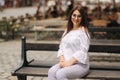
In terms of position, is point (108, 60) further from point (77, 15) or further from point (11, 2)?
point (11, 2)

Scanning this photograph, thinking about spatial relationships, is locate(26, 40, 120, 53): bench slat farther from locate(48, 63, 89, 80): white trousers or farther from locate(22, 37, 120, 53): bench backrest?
locate(48, 63, 89, 80): white trousers

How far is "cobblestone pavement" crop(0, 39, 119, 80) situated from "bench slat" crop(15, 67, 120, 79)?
178 cm

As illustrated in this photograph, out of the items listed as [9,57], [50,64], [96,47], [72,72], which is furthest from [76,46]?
[9,57]

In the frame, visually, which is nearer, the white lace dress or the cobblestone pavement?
the white lace dress

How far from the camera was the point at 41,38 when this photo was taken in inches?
649

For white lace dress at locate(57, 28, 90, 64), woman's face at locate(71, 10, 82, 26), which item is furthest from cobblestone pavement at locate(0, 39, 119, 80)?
woman's face at locate(71, 10, 82, 26)

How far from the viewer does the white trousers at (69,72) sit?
20.3 ft

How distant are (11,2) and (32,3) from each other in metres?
5.99

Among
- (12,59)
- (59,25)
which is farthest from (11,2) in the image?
(12,59)

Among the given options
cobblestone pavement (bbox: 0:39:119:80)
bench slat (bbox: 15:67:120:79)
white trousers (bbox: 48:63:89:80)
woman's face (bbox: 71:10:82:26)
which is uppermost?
woman's face (bbox: 71:10:82:26)

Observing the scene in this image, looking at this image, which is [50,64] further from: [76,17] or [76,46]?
[76,17]

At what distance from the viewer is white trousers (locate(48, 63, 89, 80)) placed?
6.18 metres

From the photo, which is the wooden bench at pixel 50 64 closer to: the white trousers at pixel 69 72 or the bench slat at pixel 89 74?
the bench slat at pixel 89 74

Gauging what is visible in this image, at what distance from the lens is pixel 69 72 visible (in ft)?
20.3
